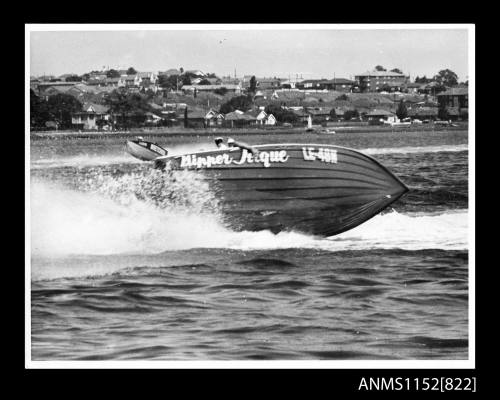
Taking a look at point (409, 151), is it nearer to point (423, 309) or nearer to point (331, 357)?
point (423, 309)

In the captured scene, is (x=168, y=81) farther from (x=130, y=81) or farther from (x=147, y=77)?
(x=130, y=81)

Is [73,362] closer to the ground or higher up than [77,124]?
closer to the ground

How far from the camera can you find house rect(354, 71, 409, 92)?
20375 mm

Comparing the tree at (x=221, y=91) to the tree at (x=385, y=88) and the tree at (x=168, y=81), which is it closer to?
the tree at (x=168, y=81)

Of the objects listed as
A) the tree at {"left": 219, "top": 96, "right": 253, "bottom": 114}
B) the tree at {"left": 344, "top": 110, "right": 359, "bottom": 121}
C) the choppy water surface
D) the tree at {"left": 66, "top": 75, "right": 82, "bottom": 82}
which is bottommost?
the choppy water surface

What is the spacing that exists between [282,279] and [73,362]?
11.5 feet

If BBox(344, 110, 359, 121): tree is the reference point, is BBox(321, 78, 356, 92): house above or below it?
above

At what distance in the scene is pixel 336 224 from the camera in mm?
20781

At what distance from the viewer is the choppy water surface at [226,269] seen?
18625mm

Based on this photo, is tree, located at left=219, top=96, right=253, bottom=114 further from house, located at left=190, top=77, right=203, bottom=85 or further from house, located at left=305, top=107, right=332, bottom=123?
house, located at left=305, top=107, right=332, bottom=123

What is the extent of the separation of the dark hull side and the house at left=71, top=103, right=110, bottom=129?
1.22 m

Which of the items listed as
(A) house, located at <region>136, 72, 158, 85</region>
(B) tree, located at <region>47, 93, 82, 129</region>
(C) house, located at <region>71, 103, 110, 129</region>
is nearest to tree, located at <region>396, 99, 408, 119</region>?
(A) house, located at <region>136, 72, 158, 85</region>

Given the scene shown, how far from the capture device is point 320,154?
66.8 ft

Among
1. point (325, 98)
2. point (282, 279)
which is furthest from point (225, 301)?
point (325, 98)
